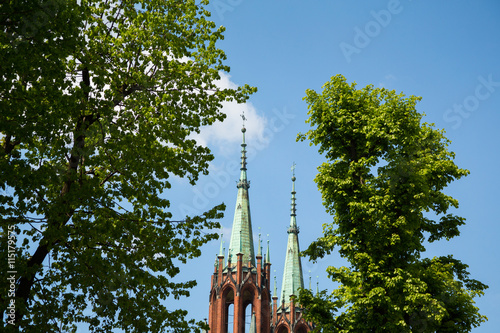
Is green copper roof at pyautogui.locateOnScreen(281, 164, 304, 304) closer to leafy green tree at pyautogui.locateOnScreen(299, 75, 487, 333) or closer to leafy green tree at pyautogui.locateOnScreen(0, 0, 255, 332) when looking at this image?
leafy green tree at pyautogui.locateOnScreen(299, 75, 487, 333)

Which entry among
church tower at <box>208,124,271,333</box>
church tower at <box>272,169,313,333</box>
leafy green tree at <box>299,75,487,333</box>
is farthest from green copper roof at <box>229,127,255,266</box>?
leafy green tree at <box>299,75,487,333</box>

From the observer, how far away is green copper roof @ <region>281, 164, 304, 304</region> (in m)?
61.1

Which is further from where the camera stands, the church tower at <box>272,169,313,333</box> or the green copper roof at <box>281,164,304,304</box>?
the green copper roof at <box>281,164,304,304</box>

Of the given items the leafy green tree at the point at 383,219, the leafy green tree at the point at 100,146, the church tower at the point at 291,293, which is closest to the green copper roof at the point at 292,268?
the church tower at the point at 291,293

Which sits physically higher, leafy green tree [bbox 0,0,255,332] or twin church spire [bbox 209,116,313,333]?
twin church spire [bbox 209,116,313,333]

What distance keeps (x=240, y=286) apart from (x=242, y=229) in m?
5.80

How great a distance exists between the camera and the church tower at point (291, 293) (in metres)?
58.4

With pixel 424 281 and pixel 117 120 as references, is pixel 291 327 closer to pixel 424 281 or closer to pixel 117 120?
pixel 424 281

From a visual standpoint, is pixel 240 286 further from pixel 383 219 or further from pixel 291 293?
pixel 383 219

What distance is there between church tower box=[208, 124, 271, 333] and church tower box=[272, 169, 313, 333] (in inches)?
73.0

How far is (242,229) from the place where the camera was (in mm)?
59094

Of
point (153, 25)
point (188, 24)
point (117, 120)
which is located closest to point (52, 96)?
point (117, 120)

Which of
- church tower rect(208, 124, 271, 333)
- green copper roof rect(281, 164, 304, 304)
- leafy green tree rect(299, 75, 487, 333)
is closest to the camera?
leafy green tree rect(299, 75, 487, 333)

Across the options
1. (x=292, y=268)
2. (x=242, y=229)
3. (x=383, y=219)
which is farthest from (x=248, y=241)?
(x=383, y=219)
